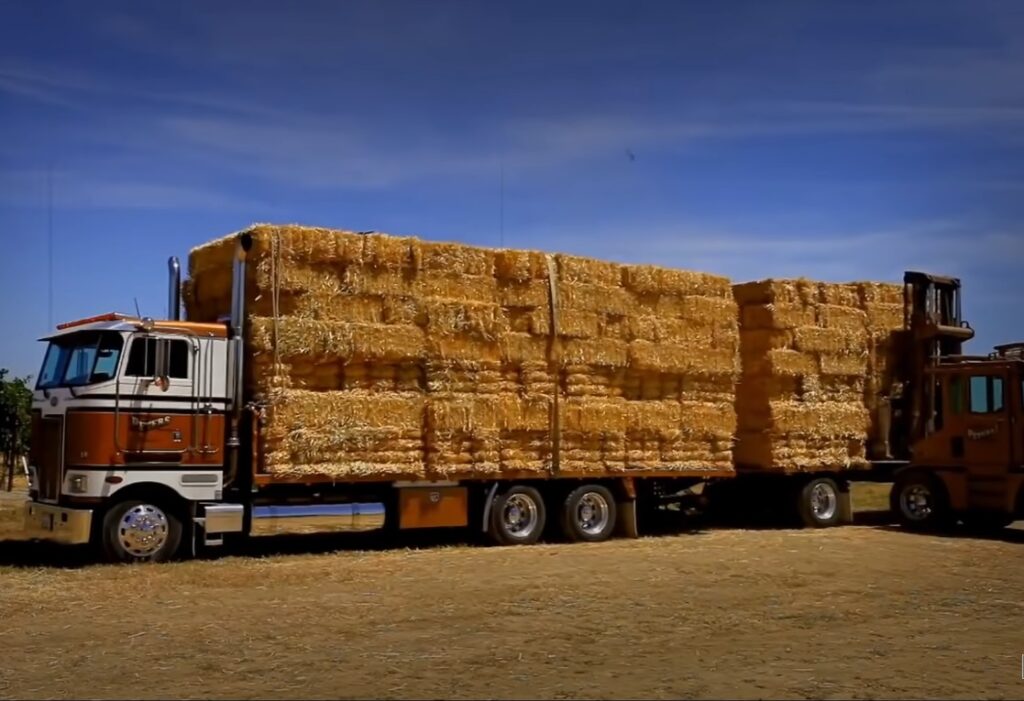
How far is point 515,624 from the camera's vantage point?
951cm

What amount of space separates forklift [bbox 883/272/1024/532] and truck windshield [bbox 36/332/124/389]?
44.1ft

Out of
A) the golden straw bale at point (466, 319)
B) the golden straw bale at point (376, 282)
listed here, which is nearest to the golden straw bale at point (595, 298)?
the golden straw bale at point (466, 319)

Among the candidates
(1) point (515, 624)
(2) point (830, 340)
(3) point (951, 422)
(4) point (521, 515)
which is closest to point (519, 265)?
(4) point (521, 515)

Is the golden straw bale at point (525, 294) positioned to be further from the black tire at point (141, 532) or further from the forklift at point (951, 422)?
the forklift at point (951, 422)

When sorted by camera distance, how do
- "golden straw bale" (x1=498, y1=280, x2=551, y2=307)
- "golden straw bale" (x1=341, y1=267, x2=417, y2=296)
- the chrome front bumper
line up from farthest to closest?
"golden straw bale" (x1=498, y1=280, x2=551, y2=307) → "golden straw bale" (x1=341, y1=267, x2=417, y2=296) → the chrome front bumper

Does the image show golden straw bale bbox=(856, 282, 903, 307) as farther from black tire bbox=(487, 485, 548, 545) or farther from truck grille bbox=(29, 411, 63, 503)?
truck grille bbox=(29, 411, 63, 503)

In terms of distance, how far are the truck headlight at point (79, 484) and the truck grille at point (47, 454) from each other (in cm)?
20

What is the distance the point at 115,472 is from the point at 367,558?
11.1ft

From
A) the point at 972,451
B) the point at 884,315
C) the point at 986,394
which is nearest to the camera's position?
the point at 972,451

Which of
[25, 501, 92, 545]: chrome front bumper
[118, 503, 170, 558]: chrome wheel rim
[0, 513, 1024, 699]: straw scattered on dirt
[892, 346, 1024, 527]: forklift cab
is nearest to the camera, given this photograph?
[0, 513, 1024, 699]: straw scattered on dirt

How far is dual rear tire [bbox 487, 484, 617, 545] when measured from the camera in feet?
52.4

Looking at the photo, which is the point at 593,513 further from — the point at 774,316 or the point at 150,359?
the point at 150,359

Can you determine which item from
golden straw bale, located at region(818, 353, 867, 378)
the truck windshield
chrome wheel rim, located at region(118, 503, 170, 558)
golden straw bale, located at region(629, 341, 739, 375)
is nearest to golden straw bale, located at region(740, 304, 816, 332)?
golden straw bale, located at region(818, 353, 867, 378)

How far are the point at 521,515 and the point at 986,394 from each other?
28.2ft
